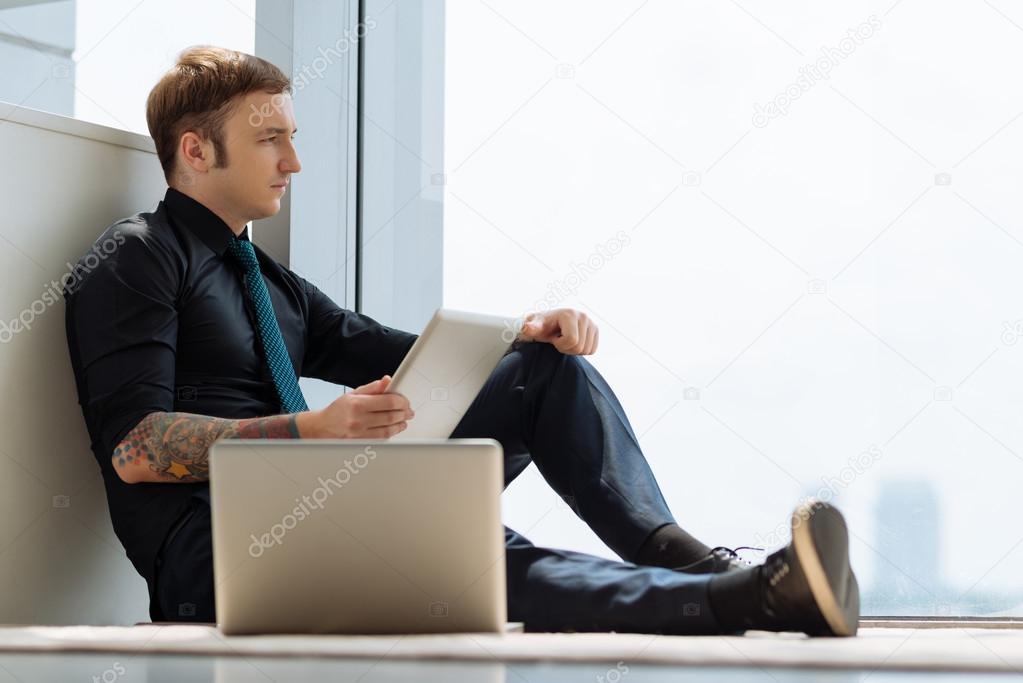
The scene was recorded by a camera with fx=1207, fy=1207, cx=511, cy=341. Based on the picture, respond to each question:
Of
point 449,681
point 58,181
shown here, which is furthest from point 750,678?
point 58,181

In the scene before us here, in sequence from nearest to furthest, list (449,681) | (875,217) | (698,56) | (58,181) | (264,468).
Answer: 1. (449,681)
2. (264,468)
3. (58,181)
4. (875,217)
5. (698,56)

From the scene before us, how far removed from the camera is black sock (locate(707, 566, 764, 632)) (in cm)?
108

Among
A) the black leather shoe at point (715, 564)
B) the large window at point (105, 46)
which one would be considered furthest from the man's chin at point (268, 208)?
the black leather shoe at point (715, 564)

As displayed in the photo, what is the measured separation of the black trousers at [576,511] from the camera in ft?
3.73

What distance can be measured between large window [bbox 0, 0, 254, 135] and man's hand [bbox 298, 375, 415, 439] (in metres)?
1.19

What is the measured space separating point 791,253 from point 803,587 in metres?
1.04

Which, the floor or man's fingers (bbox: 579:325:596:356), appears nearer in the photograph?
the floor

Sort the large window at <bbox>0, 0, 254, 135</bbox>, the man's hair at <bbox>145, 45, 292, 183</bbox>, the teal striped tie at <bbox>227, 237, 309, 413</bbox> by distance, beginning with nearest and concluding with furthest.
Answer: the teal striped tie at <bbox>227, 237, 309, 413</bbox> < the man's hair at <bbox>145, 45, 292, 183</bbox> < the large window at <bbox>0, 0, 254, 135</bbox>

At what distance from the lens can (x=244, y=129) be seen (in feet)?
5.55

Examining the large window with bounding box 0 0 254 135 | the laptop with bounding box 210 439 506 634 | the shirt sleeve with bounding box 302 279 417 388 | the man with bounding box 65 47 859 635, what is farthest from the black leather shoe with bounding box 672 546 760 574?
the large window with bounding box 0 0 254 135

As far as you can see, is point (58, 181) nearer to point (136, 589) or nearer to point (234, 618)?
point (136, 589)

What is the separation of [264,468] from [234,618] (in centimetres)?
15

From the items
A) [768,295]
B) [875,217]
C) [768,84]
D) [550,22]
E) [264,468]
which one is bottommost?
[264,468]

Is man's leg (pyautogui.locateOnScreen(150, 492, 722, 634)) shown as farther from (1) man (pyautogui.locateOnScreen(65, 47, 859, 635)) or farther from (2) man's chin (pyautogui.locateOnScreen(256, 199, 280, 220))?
(2) man's chin (pyautogui.locateOnScreen(256, 199, 280, 220))
